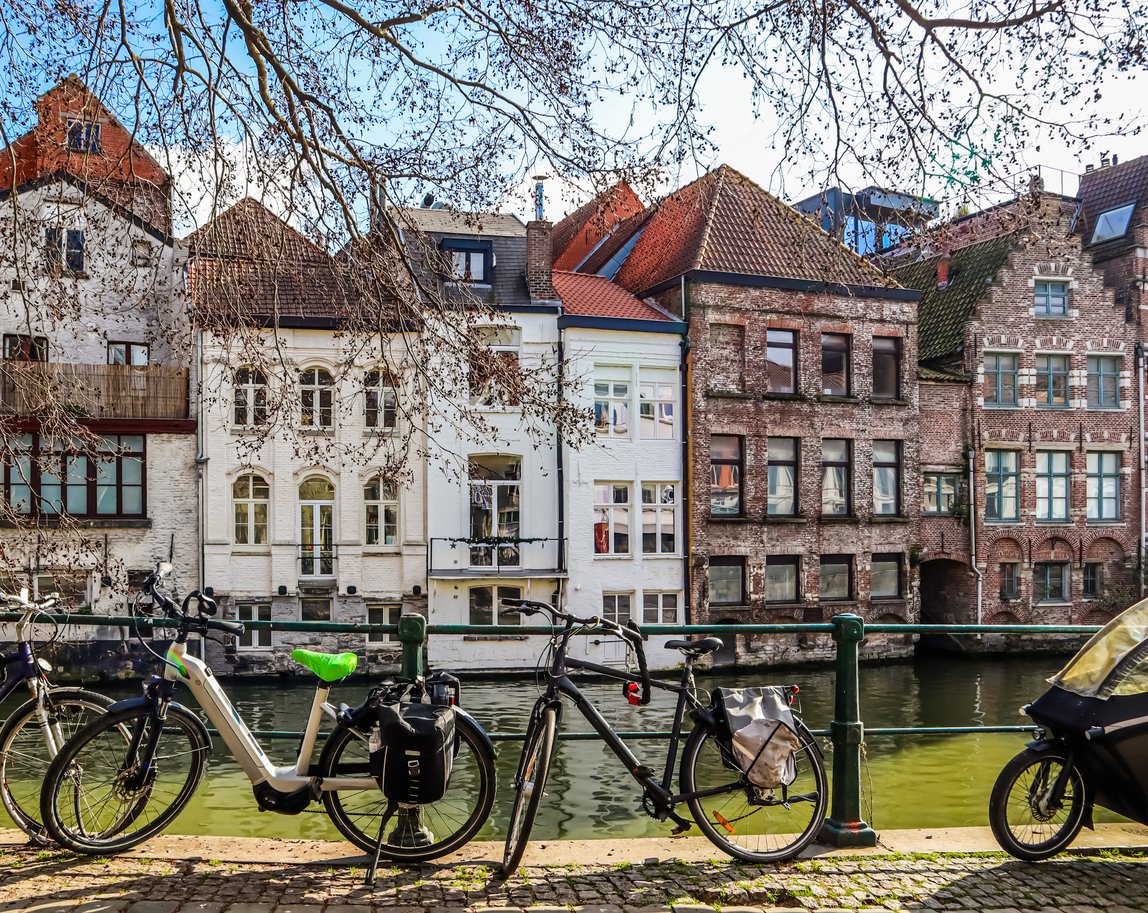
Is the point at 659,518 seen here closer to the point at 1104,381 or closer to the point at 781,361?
the point at 781,361

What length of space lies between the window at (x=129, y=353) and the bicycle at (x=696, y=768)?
24.0 m

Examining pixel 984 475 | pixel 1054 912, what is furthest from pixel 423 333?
pixel 984 475

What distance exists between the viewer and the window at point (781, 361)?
95.1 ft

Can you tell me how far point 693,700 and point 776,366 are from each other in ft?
82.8

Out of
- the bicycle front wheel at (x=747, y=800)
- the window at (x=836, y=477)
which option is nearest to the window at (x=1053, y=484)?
the window at (x=836, y=477)

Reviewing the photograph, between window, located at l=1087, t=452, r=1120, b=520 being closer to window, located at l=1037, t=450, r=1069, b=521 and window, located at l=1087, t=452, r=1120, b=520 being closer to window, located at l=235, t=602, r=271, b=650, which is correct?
window, located at l=1037, t=450, r=1069, b=521

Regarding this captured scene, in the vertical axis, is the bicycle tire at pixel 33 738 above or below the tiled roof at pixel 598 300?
below

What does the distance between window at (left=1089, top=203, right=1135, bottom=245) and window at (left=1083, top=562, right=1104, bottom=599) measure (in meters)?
10.3

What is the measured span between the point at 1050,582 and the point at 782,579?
8.79 m

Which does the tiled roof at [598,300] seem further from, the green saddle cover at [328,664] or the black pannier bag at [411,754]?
the black pannier bag at [411,754]

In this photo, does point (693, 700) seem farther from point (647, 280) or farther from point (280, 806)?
point (647, 280)

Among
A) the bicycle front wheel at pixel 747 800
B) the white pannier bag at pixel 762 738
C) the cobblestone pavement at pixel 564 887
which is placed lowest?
the cobblestone pavement at pixel 564 887

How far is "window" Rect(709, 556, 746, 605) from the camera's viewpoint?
91.9 ft

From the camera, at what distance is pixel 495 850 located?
186 inches
